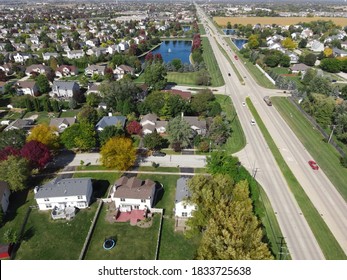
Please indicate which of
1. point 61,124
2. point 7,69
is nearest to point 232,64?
point 61,124

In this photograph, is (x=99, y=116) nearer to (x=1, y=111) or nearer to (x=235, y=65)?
(x=1, y=111)

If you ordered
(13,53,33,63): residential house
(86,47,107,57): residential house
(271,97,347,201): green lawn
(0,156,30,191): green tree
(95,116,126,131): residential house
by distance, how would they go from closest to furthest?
(0,156,30,191): green tree
(271,97,347,201): green lawn
(95,116,126,131): residential house
(13,53,33,63): residential house
(86,47,107,57): residential house

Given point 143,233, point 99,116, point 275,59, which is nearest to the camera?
point 143,233

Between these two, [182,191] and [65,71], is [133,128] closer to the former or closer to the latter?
[182,191]

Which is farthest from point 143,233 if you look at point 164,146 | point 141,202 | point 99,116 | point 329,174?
point 99,116

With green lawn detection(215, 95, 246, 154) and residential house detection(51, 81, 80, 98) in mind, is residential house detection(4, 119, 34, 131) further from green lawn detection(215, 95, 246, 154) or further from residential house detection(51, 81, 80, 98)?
green lawn detection(215, 95, 246, 154)

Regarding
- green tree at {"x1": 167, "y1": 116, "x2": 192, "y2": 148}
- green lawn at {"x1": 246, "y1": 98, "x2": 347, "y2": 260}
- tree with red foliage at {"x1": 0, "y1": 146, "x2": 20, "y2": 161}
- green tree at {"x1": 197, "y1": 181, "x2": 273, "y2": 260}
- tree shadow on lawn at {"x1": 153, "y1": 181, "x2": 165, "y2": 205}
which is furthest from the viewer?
green tree at {"x1": 167, "y1": 116, "x2": 192, "y2": 148}

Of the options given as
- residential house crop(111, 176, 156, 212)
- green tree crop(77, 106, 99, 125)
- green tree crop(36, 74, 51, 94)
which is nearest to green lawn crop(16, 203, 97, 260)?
residential house crop(111, 176, 156, 212)
